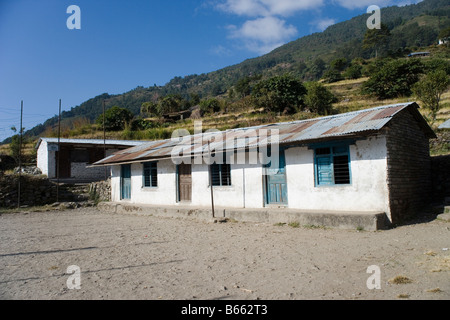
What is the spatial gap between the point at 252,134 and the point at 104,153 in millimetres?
14863

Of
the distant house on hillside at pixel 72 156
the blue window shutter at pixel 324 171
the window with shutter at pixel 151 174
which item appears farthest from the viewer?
the distant house on hillside at pixel 72 156

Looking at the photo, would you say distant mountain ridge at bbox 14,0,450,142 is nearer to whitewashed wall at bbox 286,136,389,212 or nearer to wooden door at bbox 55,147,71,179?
wooden door at bbox 55,147,71,179

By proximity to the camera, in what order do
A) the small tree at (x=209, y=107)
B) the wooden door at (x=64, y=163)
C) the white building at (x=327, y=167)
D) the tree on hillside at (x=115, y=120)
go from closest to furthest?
the white building at (x=327, y=167), the wooden door at (x=64, y=163), the tree on hillside at (x=115, y=120), the small tree at (x=209, y=107)

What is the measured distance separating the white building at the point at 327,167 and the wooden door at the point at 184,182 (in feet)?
0.14

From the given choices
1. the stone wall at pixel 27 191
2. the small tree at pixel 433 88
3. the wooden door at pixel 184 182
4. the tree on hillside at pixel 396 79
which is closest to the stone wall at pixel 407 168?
the wooden door at pixel 184 182

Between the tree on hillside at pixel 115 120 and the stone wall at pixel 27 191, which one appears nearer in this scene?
the stone wall at pixel 27 191

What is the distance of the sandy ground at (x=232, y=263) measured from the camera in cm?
412

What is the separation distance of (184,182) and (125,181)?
4.91 m

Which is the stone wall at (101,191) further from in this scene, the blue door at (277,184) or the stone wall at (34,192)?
the blue door at (277,184)

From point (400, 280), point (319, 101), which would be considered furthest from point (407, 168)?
point (319, 101)

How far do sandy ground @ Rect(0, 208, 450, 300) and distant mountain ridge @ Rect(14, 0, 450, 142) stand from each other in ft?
291
